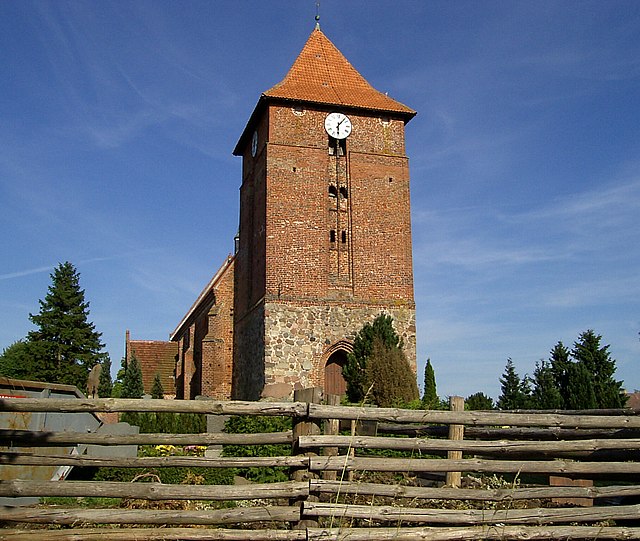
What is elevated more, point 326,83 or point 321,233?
point 326,83

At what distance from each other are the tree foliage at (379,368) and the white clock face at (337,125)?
7132mm

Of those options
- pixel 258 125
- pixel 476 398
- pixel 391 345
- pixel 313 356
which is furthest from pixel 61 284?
pixel 476 398

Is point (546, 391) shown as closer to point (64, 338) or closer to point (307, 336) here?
point (307, 336)

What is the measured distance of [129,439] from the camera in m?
5.75

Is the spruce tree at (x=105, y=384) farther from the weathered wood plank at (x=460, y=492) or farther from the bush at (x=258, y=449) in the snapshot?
the weathered wood plank at (x=460, y=492)

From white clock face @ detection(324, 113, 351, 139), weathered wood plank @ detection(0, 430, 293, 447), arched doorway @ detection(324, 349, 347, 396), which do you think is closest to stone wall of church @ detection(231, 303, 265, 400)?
arched doorway @ detection(324, 349, 347, 396)

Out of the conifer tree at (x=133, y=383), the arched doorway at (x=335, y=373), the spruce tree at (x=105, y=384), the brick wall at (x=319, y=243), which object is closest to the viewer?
the brick wall at (x=319, y=243)

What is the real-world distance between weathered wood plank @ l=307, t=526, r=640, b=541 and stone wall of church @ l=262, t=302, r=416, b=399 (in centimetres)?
1509

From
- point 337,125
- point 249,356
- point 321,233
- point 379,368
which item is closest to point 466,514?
point 379,368

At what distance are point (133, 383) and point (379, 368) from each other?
1749 centimetres

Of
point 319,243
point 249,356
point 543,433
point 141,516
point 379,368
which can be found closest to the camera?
point 141,516

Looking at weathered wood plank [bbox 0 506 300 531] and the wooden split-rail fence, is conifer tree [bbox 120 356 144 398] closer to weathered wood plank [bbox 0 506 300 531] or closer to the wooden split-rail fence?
the wooden split-rail fence

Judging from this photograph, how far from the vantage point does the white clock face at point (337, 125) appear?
23.3 meters

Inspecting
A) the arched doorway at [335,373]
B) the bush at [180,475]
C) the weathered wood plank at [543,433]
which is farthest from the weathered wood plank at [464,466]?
the arched doorway at [335,373]
